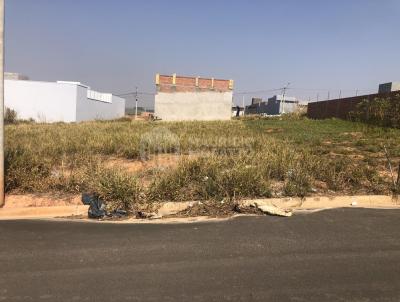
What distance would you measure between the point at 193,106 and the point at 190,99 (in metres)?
0.80

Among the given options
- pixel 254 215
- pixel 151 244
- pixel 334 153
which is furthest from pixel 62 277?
pixel 334 153

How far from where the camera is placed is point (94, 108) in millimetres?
54781

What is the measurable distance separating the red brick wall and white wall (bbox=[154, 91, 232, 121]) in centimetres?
43

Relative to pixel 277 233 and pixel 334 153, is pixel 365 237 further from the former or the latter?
pixel 334 153

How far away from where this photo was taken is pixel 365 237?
5.07 meters

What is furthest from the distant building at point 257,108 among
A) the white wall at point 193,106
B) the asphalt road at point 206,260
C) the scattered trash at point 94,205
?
the asphalt road at point 206,260

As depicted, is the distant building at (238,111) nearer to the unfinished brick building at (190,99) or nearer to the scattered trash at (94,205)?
the unfinished brick building at (190,99)

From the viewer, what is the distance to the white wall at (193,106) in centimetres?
4462

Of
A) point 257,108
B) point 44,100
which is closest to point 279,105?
point 257,108

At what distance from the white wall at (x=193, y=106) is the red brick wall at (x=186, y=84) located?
1.40 feet

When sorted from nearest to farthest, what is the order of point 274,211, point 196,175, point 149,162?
point 274,211, point 196,175, point 149,162

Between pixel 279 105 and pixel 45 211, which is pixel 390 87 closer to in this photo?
pixel 279 105

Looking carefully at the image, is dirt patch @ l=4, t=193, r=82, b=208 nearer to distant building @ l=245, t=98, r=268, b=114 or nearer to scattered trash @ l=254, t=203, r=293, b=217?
scattered trash @ l=254, t=203, r=293, b=217

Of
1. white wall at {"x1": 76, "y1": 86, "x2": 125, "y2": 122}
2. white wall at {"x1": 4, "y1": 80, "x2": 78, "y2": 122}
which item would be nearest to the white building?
white wall at {"x1": 4, "y1": 80, "x2": 78, "y2": 122}
